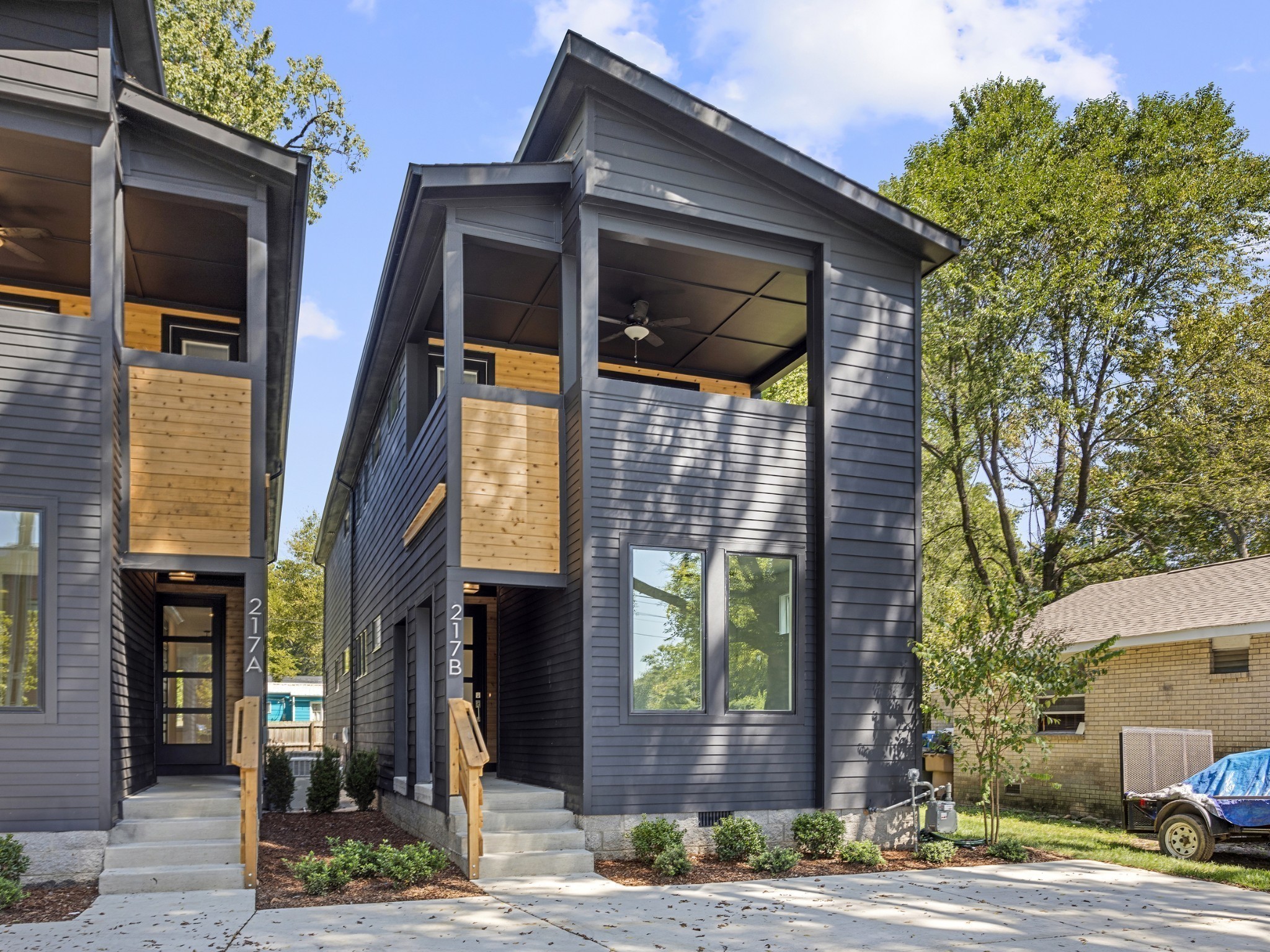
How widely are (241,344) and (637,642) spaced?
21.5ft

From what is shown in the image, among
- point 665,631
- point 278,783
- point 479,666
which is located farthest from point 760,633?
point 278,783

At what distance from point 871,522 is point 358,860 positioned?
634cm

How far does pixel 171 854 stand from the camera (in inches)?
338

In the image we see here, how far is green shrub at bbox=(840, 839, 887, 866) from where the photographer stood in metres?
9.88

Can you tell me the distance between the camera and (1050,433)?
24297mm

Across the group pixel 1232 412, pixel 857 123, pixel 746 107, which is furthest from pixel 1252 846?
pixel 746 107

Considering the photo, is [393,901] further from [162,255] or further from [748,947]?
[162,255]

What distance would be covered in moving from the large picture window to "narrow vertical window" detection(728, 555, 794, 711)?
6310 mm

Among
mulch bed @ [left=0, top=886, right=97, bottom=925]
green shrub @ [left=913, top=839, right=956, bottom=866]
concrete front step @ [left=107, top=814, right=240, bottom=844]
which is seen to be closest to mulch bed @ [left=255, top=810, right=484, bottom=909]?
concrete front step @ [left=107, top=814, right=240, bottom=844]

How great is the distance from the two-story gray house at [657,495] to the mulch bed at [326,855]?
0.62 metres

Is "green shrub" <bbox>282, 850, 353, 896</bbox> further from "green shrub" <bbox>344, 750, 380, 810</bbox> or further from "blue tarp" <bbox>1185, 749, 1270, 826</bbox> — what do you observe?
"blue tarp" <bbox>1185, 749, 1270, 826</bbox>

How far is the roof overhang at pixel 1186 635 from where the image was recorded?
1278cm

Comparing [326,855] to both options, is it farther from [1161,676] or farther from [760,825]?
[1161,676]

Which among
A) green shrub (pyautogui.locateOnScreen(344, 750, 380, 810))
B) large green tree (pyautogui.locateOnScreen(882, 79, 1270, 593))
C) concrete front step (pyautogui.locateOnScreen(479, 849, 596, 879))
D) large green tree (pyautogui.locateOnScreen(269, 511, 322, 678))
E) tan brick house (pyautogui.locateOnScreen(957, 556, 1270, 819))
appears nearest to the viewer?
concrete front step (pyautogui.locateOnScreen(479, 849, 596, 879))
